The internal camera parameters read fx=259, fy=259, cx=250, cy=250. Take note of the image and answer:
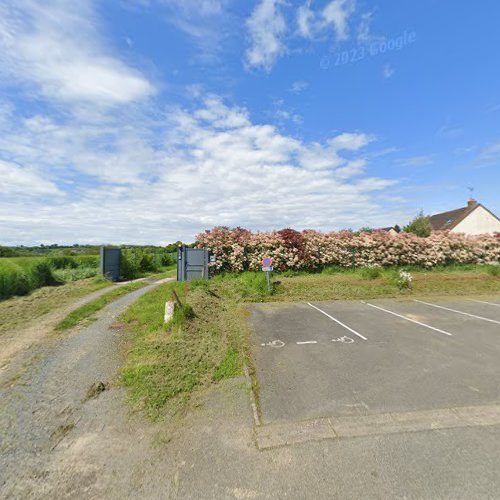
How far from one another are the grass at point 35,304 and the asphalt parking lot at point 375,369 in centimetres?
690

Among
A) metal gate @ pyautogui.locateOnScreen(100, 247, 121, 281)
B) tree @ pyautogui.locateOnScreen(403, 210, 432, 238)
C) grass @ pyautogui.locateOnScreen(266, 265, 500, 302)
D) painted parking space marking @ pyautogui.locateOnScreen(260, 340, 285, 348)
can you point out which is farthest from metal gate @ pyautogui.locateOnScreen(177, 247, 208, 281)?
tree @ pyautogui.locateOnScreen(403, 210, 432, 238)

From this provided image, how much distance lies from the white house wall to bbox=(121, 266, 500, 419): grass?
17025mm

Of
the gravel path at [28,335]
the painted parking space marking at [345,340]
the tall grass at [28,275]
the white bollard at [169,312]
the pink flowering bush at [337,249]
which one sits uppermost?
the pink flowering bush at [337,249]

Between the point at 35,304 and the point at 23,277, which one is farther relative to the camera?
the point at 23,277

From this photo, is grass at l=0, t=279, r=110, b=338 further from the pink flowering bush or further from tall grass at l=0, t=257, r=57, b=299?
the pink flowering bush

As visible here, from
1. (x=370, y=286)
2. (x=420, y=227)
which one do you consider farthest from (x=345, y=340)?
(x=420, y=227)

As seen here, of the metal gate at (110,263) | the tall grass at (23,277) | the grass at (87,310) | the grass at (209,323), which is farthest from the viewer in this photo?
the metal gate at (110,263)

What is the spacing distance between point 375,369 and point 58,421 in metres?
4.88

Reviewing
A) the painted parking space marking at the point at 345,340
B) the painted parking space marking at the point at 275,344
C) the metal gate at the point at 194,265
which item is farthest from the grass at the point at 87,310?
the painted parking space marking at the point at 345,340

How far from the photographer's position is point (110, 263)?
17.5 meters

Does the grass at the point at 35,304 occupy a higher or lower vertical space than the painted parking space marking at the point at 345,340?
higher

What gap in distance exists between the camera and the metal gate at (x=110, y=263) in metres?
16.7

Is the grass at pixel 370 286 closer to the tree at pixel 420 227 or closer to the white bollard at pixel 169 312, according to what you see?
the white bollard at pixel 169 312

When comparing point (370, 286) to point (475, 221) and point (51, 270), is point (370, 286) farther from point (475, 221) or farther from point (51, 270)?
point (475, 221)
